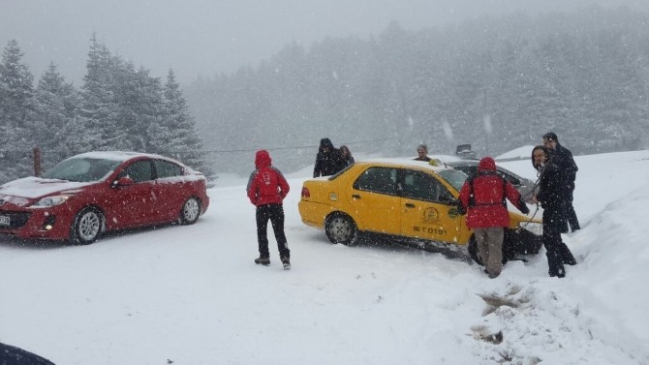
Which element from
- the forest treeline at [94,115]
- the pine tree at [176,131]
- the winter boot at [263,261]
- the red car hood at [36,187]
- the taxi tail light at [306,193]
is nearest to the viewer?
the winter boot at [263,261]

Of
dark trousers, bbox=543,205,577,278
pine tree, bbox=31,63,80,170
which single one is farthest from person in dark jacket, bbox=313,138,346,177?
pine tree, bbox=31,63,80,170

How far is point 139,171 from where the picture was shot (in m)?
9.88

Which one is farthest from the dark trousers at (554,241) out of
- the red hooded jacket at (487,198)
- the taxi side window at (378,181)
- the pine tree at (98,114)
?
the pine tree at (98,114)

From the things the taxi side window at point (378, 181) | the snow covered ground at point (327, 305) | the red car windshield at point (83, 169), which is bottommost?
the snow covered ground at point (327, 305)

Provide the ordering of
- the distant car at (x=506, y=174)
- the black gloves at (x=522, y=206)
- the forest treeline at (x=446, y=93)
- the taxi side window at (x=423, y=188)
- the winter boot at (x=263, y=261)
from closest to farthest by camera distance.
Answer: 1. the black gloves at (x=522, y=206)
2. the winter boot at (x=263, y=261)
3. the taxi side window at (x=423, y=188)
4. the distant car at (x=506, y=174)
5. the forest treeline at (x=446, y=93)

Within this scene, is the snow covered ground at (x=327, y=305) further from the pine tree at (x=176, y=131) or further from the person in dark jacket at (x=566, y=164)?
the pine tree at (x=176, y=131)

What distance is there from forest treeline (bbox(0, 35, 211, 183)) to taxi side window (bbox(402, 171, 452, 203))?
1366 inches

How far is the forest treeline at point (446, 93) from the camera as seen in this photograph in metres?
59.3

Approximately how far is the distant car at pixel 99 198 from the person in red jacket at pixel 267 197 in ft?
9.58

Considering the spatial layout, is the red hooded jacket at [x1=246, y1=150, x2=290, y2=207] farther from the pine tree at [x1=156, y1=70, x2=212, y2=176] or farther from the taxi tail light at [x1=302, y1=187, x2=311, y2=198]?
the pine tree at [x1=156, y1=70, x2=212, y2=176]

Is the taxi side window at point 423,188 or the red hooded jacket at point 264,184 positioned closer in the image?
the red hooded jacket at point 264,184

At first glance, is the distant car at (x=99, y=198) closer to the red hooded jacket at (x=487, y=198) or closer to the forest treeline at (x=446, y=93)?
the red hooded jacket at (x=487, y=198)

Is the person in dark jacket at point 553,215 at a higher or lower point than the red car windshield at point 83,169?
lower

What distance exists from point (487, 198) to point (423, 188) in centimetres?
153
